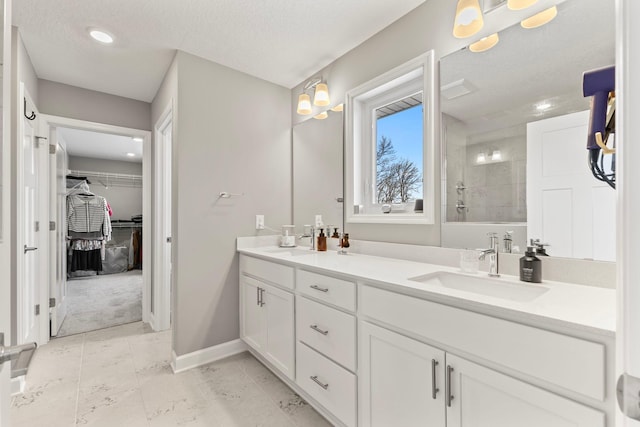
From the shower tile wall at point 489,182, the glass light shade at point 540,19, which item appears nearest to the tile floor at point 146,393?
the shower tile wall at point 489,182

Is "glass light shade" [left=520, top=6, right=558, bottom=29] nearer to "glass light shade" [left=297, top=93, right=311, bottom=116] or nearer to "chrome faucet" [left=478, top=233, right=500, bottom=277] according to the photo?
"chrome faucet" [left=478, top=233, right=500, bottom=277]

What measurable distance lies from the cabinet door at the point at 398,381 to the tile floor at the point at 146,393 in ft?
1.69

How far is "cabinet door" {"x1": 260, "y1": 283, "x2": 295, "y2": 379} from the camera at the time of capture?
1.84 m

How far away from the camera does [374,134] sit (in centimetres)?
221

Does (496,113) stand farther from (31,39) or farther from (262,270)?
(31,39)

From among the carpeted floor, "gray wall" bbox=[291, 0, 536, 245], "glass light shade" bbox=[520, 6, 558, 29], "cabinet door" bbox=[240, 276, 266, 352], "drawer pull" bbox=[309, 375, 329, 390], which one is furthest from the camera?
the carpeted floor

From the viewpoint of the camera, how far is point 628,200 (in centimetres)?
36

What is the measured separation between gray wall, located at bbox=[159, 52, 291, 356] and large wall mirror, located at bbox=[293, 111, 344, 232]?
207 millimetres

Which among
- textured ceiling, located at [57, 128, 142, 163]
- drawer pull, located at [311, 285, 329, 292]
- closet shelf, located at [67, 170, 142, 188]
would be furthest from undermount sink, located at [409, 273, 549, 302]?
closet shelf, located at [67, 170, 142, 188]

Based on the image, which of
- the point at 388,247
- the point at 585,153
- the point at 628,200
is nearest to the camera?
the point at 628,200

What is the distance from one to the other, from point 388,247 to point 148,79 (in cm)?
260

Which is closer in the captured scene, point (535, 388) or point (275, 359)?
point (535, 388)

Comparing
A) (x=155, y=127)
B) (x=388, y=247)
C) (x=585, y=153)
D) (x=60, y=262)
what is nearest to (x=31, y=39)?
(x=155, y=127)

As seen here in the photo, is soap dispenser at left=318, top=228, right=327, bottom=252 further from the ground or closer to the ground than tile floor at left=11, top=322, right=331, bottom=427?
further from the ground
